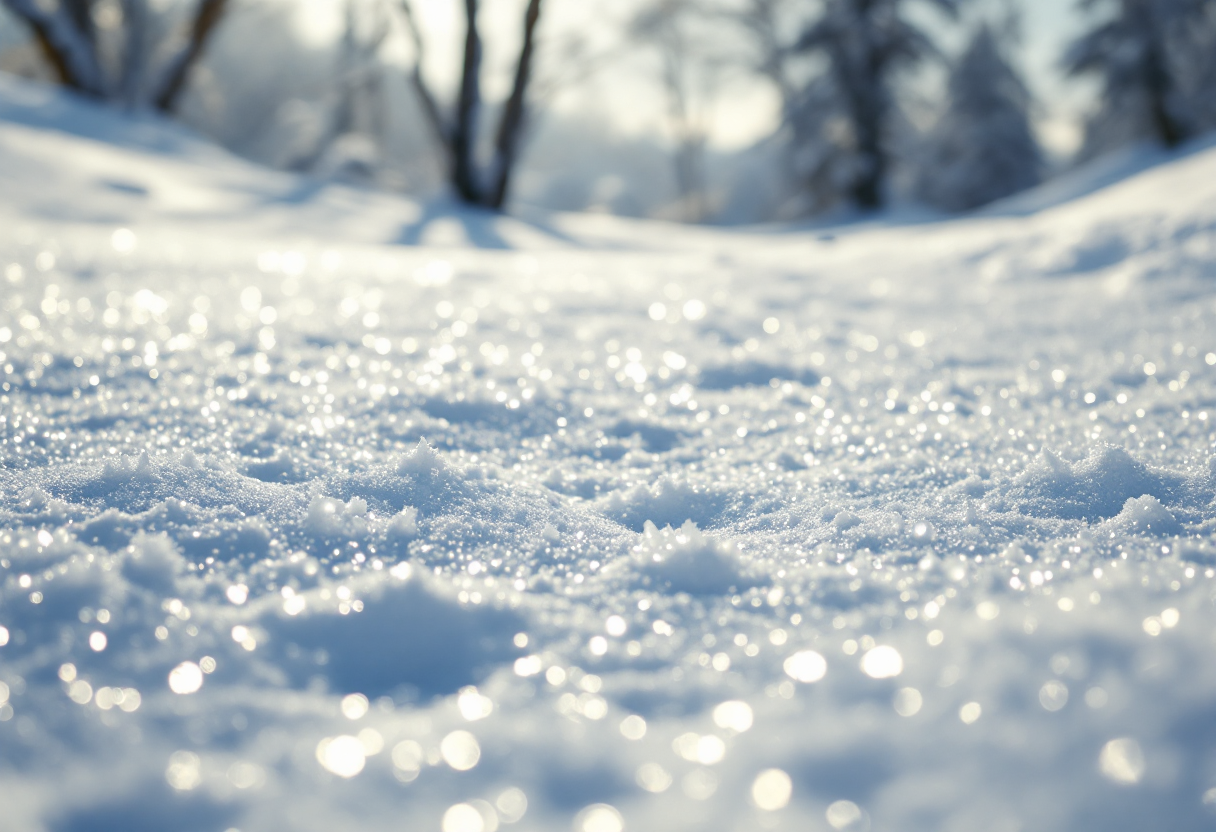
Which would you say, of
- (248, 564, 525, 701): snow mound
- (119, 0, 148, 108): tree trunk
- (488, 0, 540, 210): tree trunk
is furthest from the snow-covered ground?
(119, 0, 148, 108): tree trunk

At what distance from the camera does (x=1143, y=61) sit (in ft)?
40.1

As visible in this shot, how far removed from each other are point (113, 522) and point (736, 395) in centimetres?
166

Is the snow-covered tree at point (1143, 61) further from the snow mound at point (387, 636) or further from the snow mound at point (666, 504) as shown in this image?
the snow mound at point (387, 636)

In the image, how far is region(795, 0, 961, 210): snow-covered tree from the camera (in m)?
13.0

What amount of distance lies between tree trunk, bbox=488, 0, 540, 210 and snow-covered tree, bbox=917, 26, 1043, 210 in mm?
14312

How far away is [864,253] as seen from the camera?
4664 millimetres

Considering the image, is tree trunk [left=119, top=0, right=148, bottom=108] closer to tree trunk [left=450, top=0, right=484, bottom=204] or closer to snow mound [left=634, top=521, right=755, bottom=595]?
tree trunk [left=450, top=0, right=484, bottom=204]

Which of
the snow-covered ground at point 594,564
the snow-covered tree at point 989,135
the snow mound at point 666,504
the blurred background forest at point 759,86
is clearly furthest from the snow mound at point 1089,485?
the snow-covered tree at point 989,135

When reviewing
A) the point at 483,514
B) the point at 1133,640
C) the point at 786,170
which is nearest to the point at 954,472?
the point at 1133,640

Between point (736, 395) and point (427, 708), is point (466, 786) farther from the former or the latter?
point (736, 395)

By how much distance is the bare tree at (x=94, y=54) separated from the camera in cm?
761

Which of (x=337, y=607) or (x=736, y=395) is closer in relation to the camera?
(x=337, y=607)

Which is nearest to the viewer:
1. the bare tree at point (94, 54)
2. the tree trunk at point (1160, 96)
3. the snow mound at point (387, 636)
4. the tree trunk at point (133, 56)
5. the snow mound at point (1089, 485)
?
the snow mound at point (387, 636)

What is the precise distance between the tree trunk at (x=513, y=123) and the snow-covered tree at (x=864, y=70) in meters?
7.54
